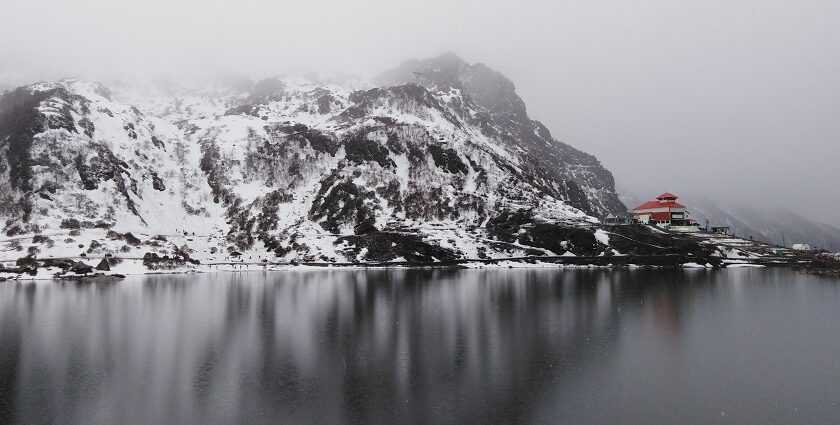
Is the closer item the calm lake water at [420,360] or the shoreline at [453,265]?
the calm lake water at [420,360]

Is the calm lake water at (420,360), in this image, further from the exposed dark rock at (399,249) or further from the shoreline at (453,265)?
the exposed dark rock at (399,249)

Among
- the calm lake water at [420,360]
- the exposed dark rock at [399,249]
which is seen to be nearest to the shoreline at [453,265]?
the exposed dark rock at [399,249]

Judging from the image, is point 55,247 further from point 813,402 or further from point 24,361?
point 813,402

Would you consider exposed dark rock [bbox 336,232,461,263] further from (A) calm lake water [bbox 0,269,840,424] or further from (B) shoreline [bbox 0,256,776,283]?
(A) calm lake water [bbox 0,269,840,424]

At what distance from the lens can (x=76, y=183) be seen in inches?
7559

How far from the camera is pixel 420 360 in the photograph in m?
44.1

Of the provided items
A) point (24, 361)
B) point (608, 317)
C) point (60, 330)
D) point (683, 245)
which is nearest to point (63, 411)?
point (24, 361)

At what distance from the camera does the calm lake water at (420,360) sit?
1265 inches

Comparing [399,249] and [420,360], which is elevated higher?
[399,249]

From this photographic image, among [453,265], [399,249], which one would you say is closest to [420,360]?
[453,265]

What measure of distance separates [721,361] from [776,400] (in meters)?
10.9

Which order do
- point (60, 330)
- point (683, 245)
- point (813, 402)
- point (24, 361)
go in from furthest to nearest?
point (683, 245) → point (60, 330) → point (24, 361) → point (813, 402)

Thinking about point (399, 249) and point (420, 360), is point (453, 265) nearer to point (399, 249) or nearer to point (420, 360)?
point (399, 249)

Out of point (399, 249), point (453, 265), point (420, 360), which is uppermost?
point (399, 249)
